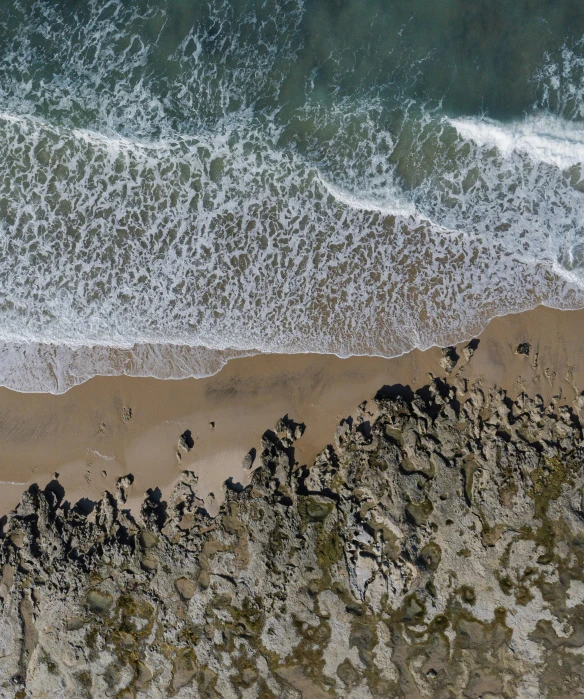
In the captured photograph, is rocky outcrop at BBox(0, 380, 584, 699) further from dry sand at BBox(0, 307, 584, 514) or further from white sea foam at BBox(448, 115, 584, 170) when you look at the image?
white sea foam at BBox(448, 115, 584, 170)

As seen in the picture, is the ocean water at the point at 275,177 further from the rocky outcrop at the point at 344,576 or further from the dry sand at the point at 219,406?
the rocky outcrop at the point at 344,576

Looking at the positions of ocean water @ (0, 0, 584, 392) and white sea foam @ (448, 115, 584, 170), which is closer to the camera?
ocean water @ (0, 0, 584, 392)

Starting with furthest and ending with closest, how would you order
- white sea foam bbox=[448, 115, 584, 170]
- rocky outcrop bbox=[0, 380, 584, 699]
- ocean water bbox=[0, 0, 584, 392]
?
1. white sea foam bbox=[448, 115, 584, 170]
2. ocean water bbox=[0, 0, 584, 392]
3. rocky outcrop bbox=[0, 380, 584, 699]

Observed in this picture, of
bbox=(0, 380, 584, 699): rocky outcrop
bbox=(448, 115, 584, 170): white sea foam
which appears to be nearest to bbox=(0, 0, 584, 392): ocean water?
bbox=(448, 115, 584, 170): white sea foam

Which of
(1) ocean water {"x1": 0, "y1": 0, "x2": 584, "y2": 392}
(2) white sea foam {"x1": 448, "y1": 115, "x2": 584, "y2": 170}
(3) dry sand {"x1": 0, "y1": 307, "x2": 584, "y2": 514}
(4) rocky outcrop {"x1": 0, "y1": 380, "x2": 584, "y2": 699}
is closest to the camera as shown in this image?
(4) rocky outcrop {"x1": 0, "y1": 380, "x2": 584, "y2": 699}

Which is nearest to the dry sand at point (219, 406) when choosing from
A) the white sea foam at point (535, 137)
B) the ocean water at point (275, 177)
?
the ocean water at point (275, 177)

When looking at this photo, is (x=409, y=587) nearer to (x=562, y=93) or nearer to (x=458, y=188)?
(x=458, y=188)
